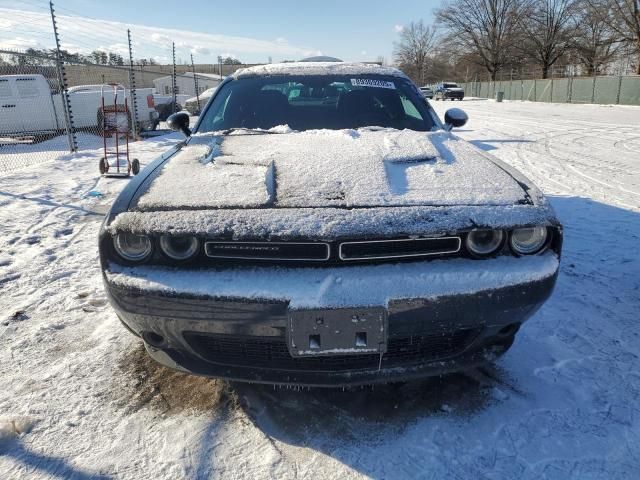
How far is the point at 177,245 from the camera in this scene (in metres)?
2.00

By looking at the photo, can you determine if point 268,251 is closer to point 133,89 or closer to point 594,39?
point 133,89

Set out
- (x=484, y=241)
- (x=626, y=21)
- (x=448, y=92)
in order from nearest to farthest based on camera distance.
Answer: (x=484, y=241), (x=626, y=21), (x=448, y=92)

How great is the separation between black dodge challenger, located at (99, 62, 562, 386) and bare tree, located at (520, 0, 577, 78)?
53244 mm

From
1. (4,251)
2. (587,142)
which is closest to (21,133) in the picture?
(4,251)

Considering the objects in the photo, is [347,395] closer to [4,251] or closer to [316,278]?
[316,278]

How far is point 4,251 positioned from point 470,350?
4.11 metres

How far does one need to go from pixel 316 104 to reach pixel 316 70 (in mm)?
351

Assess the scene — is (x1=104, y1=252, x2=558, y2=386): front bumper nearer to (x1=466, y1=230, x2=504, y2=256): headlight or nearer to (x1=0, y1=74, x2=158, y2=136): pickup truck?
(x1=466, y1=230, x2=504, y2=256): headlight

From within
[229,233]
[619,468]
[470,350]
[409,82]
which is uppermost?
[409,82]

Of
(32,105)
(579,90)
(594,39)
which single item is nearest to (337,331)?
(32,105)

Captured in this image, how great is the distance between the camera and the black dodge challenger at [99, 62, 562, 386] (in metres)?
1.82

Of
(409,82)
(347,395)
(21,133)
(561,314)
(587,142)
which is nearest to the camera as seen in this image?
(347,395)

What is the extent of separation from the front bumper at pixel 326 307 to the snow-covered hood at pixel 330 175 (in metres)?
0.29

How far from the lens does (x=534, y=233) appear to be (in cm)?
209
